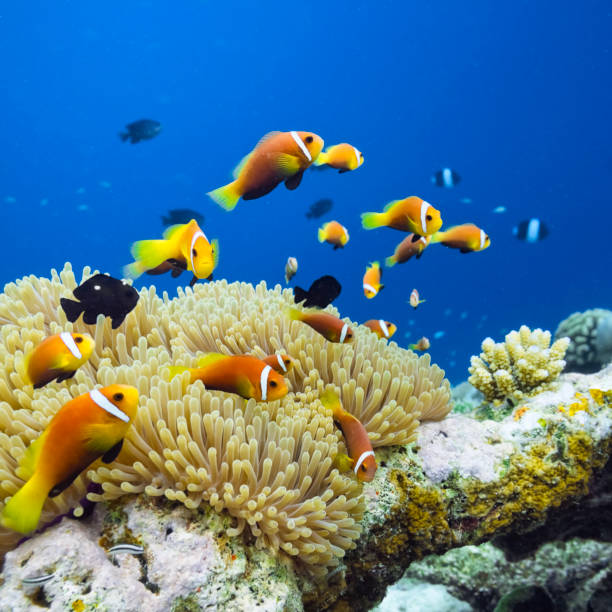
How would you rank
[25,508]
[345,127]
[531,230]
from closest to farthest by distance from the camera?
[25,508], [531,230], [345,127]

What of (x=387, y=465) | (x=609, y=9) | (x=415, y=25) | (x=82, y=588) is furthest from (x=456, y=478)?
(x=415, y=25)

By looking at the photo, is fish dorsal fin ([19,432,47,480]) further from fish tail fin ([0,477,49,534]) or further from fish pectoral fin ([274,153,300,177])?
fish pectoral fin ([274,153,300,177])

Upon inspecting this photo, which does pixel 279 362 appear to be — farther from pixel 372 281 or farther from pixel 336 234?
pixel 336 234

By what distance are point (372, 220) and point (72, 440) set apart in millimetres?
2747

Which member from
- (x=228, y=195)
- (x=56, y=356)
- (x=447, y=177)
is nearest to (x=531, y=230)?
(x=447, y=177)

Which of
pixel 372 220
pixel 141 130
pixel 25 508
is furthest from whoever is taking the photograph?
pixel 141 130

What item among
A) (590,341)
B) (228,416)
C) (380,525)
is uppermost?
(590,341)

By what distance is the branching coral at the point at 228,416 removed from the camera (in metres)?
1.87

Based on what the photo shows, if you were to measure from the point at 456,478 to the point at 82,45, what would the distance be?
254ft

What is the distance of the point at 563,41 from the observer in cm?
5022

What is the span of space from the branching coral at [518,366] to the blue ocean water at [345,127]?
47.1 m

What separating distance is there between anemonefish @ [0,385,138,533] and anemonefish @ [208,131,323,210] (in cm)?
130

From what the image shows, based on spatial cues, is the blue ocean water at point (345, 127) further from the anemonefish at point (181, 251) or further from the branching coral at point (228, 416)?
the anemonefish at point (181, 251)

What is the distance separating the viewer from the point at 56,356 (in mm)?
1885
